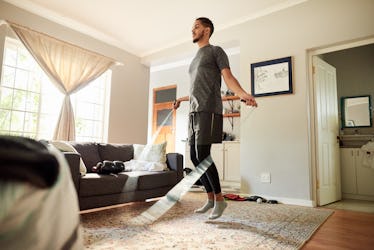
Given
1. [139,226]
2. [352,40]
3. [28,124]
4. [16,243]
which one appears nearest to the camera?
[16,243]

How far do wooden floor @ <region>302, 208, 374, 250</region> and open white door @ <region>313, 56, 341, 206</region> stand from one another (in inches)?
27.9

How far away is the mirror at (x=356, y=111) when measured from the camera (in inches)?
161

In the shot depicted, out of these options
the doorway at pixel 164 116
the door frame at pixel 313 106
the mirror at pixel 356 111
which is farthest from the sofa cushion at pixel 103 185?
the doorway at pixel 164 116

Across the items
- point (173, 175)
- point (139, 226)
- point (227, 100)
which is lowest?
point (139, 226)

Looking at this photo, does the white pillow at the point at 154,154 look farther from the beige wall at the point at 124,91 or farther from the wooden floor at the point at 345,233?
the wooden floor at the point at 345,233

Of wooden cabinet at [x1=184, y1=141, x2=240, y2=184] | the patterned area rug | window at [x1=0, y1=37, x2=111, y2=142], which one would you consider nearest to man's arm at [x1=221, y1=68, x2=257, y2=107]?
the patterned area rug

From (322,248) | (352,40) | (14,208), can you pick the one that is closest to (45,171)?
(14,208)

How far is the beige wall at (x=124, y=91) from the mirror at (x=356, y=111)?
3.47 metres

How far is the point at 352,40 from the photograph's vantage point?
2.85m

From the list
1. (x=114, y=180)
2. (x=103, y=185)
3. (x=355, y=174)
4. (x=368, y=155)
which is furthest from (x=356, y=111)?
(x=103, y=185)

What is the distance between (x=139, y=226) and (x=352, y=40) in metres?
2.90

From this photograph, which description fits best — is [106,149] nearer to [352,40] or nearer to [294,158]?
[294,158]

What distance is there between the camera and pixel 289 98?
318 centimetres

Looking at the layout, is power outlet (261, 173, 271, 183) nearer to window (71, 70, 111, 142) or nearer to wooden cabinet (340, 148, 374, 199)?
wooden cabinet (340, 148, 374, 199)
